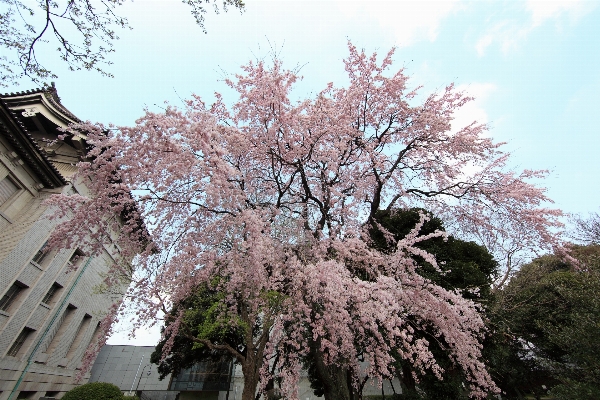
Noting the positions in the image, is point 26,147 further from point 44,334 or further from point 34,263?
point 44,334

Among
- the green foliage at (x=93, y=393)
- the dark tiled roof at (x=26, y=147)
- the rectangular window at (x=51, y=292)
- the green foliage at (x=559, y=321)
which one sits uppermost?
the dark tiled roof at (x=26, y=147)

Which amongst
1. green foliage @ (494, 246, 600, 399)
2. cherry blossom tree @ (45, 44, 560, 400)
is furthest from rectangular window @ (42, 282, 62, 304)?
green foliage @ (494, 246, 600, 399)

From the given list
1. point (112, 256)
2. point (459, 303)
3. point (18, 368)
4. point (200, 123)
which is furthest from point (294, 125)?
point (112, 256)

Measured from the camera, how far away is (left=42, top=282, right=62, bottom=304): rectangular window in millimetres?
14755

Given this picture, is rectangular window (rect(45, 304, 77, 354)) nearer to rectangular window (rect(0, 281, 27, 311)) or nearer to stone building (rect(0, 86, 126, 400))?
stone building (rect(0, 86, 126, 400))

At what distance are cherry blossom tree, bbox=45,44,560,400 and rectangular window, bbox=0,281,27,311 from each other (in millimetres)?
8260

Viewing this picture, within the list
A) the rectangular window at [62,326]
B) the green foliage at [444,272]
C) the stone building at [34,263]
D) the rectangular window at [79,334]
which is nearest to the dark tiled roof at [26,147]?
the stone building at [34,263]

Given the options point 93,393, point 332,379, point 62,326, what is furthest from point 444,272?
point 62,326

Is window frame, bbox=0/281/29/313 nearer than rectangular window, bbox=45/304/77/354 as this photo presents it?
Yes

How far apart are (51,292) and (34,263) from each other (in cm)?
284

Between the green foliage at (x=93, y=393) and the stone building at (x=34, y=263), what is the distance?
2238 mm

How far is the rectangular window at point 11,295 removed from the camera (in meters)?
12.1

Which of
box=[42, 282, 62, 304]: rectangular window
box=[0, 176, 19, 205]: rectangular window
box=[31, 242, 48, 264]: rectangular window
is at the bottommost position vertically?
box=[42, 282, 62, 304]: rectangular window

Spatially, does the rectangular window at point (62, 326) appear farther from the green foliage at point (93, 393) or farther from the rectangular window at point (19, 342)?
the green foliage at point (93, 393)
